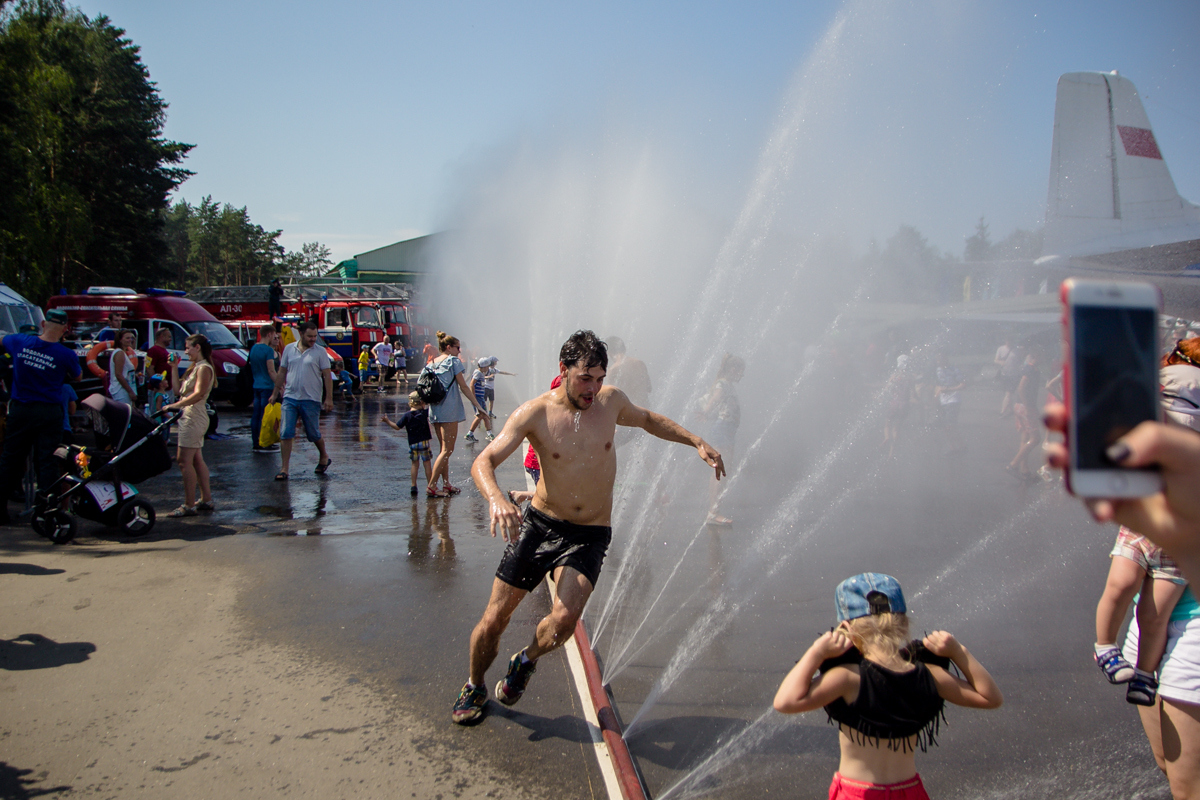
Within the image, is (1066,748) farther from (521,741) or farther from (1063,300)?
(1063,300)

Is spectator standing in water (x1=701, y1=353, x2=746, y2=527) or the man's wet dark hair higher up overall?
the man's wet dark hair

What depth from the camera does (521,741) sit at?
3391 mm

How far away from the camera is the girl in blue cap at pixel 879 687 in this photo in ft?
7.00

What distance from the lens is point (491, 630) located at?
3.57 meters

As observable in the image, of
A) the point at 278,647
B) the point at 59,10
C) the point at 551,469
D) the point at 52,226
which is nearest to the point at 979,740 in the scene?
the point at 551,469

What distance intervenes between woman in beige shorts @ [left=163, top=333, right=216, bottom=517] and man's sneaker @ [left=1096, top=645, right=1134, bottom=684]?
24.4ft

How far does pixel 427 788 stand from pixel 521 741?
503 millimetres

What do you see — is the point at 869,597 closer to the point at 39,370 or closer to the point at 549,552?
the point at 549,552

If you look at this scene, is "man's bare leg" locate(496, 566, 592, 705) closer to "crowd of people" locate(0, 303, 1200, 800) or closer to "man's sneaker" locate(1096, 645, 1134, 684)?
"crowd of people" locate(0, 303, 1200, 800)

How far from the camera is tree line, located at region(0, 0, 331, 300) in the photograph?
84.5 ft

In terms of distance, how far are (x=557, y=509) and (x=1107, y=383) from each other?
291 centimetres

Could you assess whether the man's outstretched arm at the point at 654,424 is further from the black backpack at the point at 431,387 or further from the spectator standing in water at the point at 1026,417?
the spectator standing in water at the point at 1026,417

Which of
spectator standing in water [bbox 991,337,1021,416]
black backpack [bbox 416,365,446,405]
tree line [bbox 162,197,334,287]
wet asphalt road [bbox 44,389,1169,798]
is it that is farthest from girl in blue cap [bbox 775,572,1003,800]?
tree line [bbox 162,197,334,287]

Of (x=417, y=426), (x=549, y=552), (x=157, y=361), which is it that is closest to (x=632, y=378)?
(x=417, y=426)
